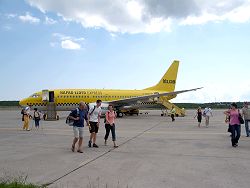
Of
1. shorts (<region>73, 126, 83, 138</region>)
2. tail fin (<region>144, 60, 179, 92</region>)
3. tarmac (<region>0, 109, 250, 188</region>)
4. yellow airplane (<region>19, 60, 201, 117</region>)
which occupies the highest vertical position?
tail fin (<region>144, 60, 179, 92</region>)

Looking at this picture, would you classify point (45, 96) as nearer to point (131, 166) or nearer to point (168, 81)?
point (168, 81)

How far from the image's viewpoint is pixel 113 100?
34.7 m

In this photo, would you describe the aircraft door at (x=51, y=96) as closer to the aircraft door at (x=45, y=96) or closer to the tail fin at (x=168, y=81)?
the aircraft door at (x=45, y=96)

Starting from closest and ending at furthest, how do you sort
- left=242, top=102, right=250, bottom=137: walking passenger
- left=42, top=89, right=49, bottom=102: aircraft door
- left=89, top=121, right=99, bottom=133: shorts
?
left=89, top=121, right=99, bottom=133: shorts < left=242, top=102, right=250, bottom=137: walking passenger < left=42, top=89, right=49, bottom=102: aircraft door

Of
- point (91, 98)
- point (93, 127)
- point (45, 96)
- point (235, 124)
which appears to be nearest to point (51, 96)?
point (45, 96)

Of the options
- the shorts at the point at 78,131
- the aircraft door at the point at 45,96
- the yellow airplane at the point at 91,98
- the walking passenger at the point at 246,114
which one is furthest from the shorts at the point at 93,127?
the aircraft door at the point at 45,96

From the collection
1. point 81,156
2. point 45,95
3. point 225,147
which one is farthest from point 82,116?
point 45,95

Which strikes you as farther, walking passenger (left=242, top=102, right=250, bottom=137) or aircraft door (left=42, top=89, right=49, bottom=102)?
aircraft door (left=42, top=89, right=49, bottom=102)

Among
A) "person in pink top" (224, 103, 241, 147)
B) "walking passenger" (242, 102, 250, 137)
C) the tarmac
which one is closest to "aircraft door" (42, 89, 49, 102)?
the tarmac

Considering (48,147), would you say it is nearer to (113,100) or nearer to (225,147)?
(225,147)

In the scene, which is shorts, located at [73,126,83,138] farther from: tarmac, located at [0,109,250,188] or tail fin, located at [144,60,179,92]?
tail fin, located at [144,60,179,92]

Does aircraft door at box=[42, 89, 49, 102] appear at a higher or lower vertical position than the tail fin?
lower

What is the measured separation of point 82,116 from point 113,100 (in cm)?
2495

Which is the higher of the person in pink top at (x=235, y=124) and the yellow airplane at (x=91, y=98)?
the yellow airplane at (x=91, y=98)
